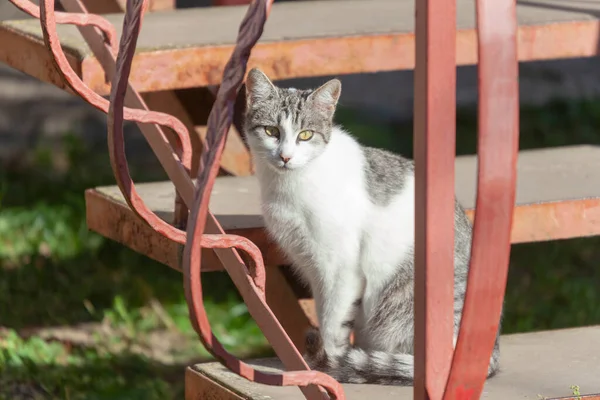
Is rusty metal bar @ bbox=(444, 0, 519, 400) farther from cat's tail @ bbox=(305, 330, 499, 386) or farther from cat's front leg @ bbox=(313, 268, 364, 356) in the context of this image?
cat's front leg @ bbox=(313, 268, 364, 356)

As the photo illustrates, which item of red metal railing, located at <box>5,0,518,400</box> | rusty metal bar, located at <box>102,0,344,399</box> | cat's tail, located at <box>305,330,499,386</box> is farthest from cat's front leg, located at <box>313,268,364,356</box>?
red metal railing, located at <box>5,0,518,400</box>

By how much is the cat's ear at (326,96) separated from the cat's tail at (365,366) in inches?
21.1

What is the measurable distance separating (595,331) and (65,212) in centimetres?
268

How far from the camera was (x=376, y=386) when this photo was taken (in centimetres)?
200

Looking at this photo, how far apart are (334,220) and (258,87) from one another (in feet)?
1.13

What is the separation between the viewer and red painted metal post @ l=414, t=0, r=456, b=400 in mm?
1312

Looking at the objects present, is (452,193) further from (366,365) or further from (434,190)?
(366,365)

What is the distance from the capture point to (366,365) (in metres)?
2.04

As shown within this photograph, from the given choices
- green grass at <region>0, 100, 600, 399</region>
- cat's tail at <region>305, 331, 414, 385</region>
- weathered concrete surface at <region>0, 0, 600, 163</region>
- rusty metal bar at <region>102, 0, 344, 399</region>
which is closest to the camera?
rusty metal bar at <region>102, 0, 344, 399</region>

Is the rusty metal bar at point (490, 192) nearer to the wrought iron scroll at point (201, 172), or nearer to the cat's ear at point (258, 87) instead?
the wrought iron scroll at point (201, 172)

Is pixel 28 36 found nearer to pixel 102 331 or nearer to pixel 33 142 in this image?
pixel 102 331

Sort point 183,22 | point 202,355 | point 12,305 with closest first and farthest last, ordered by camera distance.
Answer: point 183,22, point 202,355, point 12,305

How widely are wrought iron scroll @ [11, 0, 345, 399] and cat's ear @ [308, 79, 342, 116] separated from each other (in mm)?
406

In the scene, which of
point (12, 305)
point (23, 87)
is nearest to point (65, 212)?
point (12, 305)
